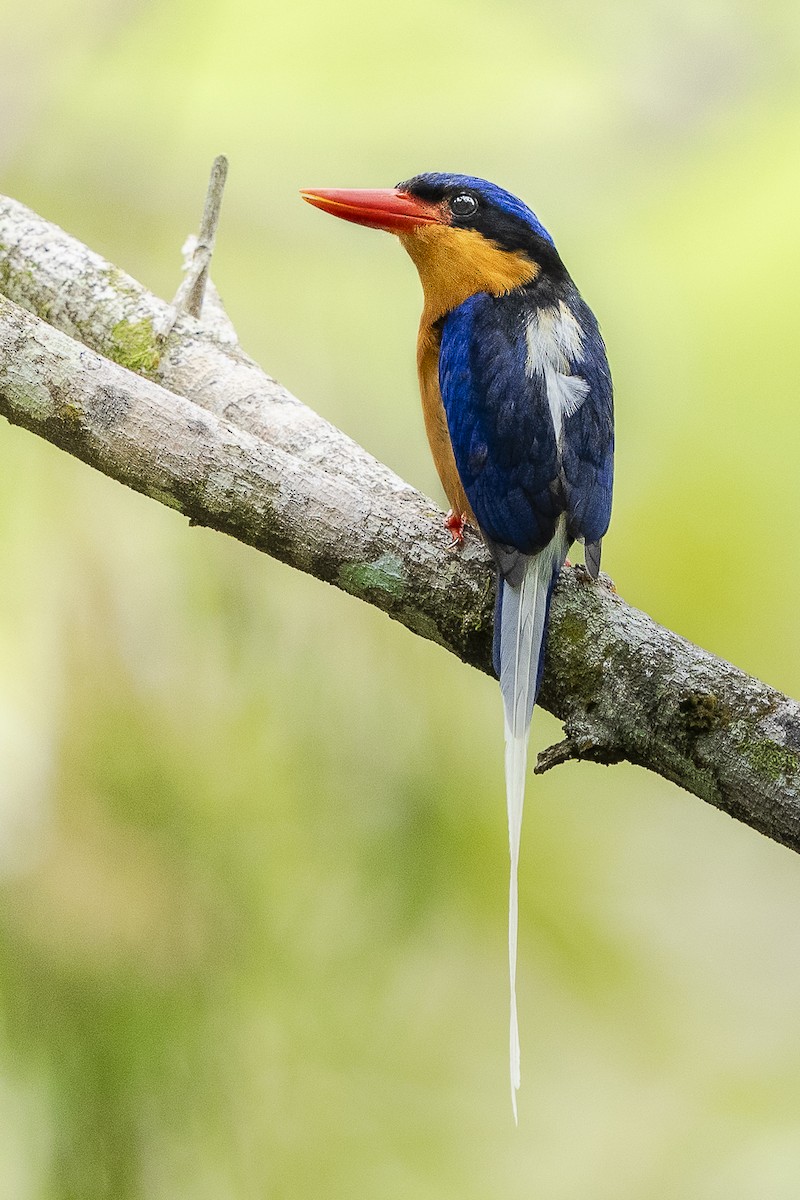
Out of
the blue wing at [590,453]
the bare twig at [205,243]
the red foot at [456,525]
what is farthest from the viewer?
the bare twig at [205,243]

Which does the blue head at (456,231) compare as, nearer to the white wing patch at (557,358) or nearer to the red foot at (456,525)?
the white wing patch at (557,358)

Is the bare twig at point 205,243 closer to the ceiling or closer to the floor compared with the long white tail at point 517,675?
closer to the ceiling

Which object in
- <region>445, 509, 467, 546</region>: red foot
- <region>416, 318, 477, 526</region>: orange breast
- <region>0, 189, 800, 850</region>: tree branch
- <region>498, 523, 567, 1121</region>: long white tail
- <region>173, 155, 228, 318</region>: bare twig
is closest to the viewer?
<region>0, 189, 800, 850</region>: tree branch

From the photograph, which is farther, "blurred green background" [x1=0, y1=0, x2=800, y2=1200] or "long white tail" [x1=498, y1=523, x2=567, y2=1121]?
"blurred green background" [x1=0, y1=0, x2=800, y2=1200]

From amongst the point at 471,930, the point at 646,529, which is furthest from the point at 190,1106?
the point at 646,529

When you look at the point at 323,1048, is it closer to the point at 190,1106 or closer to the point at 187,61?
the point at 190,1106

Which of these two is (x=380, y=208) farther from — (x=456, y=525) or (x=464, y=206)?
(x=456, y=525)

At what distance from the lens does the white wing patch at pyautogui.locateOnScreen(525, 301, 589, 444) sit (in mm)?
2236

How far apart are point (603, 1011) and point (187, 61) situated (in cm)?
407

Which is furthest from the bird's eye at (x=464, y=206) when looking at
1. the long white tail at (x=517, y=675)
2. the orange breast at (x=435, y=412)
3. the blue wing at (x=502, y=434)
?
the long white tail at (x=517, y=675)

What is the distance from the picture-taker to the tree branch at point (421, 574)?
172 cm

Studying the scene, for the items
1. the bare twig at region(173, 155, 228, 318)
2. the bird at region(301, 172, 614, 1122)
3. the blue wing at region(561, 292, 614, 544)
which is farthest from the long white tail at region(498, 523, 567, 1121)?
the bare twig at region(173, 155, 228, 318)

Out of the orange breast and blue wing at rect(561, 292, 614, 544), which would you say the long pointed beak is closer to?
the orange breast

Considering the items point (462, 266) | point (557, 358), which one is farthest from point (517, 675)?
point (462, 266)
